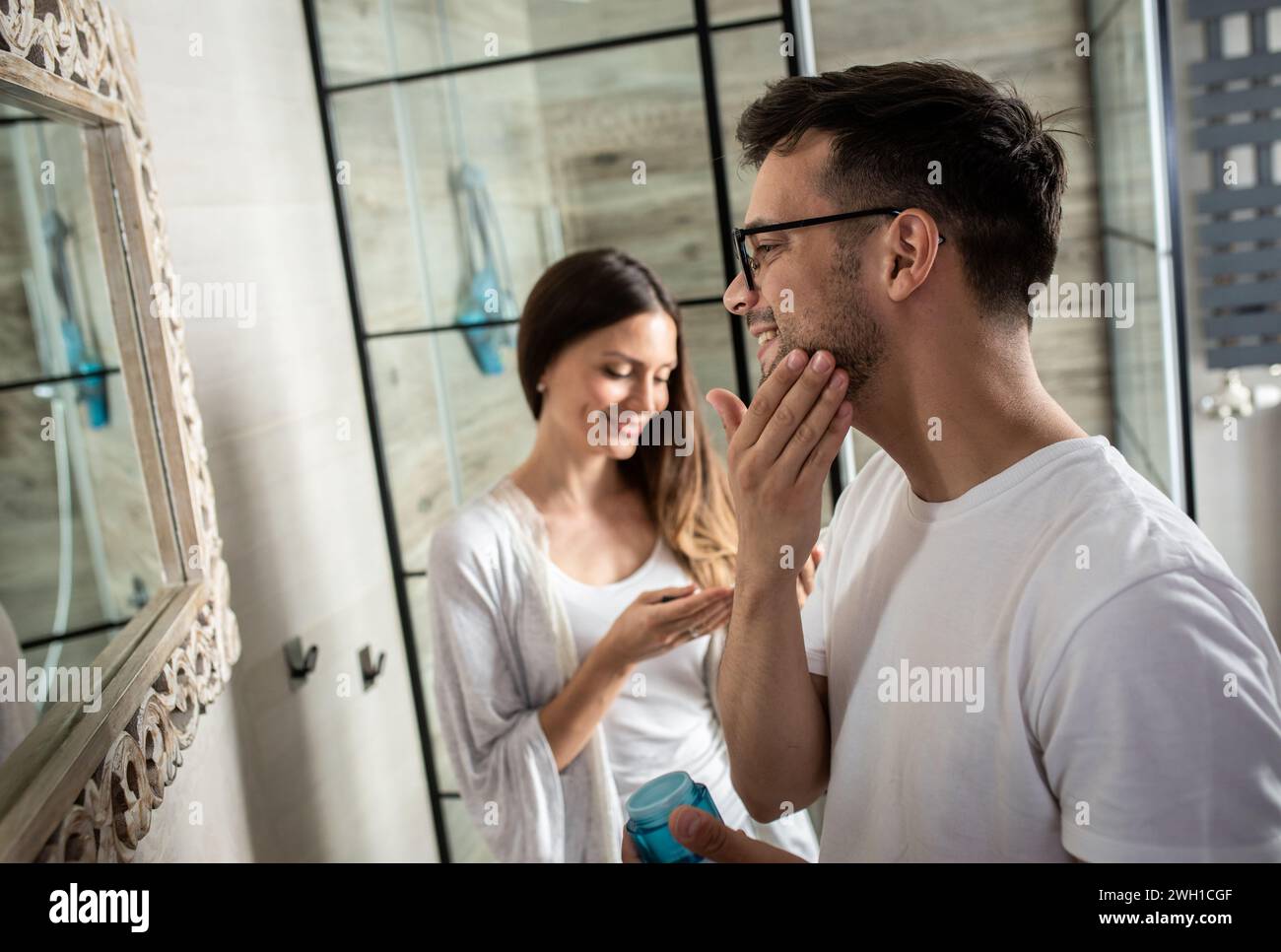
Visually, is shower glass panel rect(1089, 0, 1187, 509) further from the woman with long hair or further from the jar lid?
the jar lid

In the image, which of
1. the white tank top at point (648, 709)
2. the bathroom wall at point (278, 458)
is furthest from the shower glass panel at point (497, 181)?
the white tank top at point (648, 709)

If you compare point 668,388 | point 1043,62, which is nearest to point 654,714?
point 668,388

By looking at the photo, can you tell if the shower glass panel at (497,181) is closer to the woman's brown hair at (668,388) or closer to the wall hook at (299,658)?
the woman's brown hair at (668,388)

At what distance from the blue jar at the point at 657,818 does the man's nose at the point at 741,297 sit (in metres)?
0.41

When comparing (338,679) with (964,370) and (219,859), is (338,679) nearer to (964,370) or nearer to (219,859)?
(219,859)

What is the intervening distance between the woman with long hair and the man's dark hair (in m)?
0.53

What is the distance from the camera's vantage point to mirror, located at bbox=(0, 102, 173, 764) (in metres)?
0.74

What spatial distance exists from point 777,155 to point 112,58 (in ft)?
2.07

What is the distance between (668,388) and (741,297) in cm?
55

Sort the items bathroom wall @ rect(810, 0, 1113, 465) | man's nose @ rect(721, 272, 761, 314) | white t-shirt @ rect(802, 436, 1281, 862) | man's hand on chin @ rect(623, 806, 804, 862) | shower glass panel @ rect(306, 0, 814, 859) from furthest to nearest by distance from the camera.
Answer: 1. bathroom wall @ rect(810, 0, 1113, 465)
2. shower glass panel @ rect(306, 0, 814, 859)
3. man's nose @ rect(721, 272, 761, 314)
4. man's hand on chin @ rect(623, 806, 804, 862)
5. white t-shirt @ rect(802, 436, 1281, 862)

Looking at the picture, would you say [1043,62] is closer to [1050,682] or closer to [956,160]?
[956,160]

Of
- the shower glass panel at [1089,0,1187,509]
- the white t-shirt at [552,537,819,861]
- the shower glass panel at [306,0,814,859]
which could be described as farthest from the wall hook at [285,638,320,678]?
the shower glass panel at [1089,0,1187,509]

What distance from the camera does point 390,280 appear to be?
164cm
